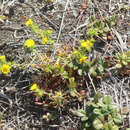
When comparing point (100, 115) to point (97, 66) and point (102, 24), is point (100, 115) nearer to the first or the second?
point (97, 66)

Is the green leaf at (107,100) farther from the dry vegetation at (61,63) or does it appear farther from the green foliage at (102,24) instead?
the green foliage at (102,24)

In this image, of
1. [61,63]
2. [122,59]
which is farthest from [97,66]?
[61,63]

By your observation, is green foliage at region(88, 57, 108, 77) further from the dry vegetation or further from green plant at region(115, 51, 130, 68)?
green plant at region(115, 51, 130, 68)

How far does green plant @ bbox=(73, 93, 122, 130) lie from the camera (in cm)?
200

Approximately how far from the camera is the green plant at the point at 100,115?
2.00 m

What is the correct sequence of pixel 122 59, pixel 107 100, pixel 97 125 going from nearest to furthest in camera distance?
pixel 97 125 < pixel 107 100 < pixel 122 59

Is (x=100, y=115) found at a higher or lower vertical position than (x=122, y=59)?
lower

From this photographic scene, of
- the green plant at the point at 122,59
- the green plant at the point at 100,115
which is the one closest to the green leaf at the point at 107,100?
the green plant at the point at 100,115

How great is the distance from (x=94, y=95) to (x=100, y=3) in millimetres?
1357

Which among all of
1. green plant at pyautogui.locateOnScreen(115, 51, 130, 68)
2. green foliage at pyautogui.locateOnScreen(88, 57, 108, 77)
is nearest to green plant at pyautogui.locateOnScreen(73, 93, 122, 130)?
green foliage at pyautogui.locateOnScreen(88, 57, 108, 77)

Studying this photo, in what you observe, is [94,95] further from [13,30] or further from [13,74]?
[13,30]

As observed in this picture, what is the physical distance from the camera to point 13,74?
2.50 metres

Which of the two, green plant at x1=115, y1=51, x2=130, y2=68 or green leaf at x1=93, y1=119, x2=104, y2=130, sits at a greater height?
green plant at x1=115, y1=51, x2=130, y2=68

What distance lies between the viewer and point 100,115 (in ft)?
6.64
